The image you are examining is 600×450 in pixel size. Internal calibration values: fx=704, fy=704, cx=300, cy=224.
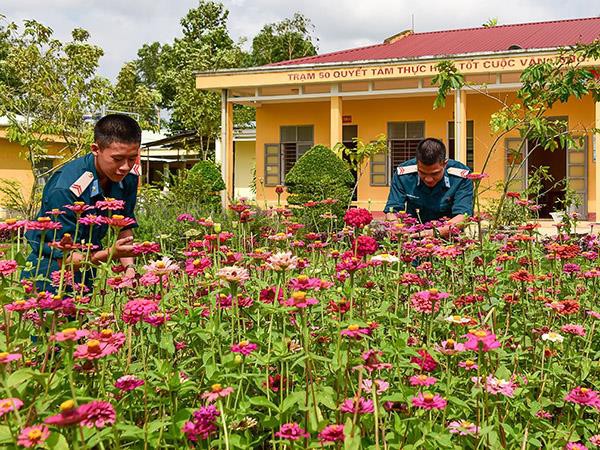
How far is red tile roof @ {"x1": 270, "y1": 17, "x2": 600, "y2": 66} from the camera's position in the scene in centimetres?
1630

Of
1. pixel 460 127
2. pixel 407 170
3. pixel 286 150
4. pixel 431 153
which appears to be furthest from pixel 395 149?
pixel 431 153

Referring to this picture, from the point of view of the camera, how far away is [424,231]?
11.4 feet

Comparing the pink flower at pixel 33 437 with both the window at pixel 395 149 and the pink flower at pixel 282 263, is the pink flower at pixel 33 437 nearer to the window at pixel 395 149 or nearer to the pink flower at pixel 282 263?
the pink flower at pixel 282 263

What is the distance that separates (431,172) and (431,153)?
0.13m

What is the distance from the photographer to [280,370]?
1937 millimetres

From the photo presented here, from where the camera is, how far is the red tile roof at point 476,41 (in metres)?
16.3

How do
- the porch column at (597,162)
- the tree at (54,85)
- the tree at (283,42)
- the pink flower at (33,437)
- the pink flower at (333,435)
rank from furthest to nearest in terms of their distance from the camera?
the tree at (283,42) → the porch column at (597,162) → the tree at (54,85) → the pink flower at (333,435) → the pink flower at (33,437)

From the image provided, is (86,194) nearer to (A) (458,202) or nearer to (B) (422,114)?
(A) (458,202)

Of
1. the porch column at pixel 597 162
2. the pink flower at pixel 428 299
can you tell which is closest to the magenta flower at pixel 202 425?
the pink flower at pixel 428 299

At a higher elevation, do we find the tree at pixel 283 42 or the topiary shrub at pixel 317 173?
the tree at pixel 283 42

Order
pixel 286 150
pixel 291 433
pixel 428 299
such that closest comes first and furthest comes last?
1. pixel 291 433
2. pixel 428 299
3. pixel 286 150

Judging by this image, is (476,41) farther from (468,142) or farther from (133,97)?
(133,97)

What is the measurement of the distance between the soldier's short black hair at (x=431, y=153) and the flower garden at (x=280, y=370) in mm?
1669

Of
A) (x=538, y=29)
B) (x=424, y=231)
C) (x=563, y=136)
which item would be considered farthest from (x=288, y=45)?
(x=424, y=231)
